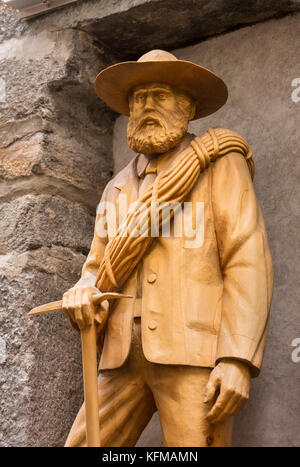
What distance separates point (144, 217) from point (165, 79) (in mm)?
495

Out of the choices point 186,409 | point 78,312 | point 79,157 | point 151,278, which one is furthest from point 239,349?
point 79,157

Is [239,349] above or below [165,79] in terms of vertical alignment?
below

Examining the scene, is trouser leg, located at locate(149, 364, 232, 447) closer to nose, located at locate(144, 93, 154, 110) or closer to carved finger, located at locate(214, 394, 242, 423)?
carved finger, located at locate(214, 394, 242, 423)

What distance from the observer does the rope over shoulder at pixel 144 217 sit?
9.55ft

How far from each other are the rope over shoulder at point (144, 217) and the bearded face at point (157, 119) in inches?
3.6

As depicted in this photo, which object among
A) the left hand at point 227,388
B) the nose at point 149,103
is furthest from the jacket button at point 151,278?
the nose at point 149,103

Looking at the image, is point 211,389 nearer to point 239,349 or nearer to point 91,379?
point 239,349

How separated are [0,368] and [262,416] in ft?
3.22

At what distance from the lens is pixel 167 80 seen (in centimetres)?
305

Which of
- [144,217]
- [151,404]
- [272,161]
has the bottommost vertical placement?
[151,404]

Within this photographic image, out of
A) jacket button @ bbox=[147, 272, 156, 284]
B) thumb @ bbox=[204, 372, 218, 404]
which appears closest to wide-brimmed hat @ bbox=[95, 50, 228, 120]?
jacket button @ bbox=[147, 272, 156, 284]

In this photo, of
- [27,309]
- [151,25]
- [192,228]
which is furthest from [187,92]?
[27,309]

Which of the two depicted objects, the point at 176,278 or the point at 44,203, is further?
the point at 44,203

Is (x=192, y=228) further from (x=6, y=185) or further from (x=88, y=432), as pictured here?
(x=6, y=185)
